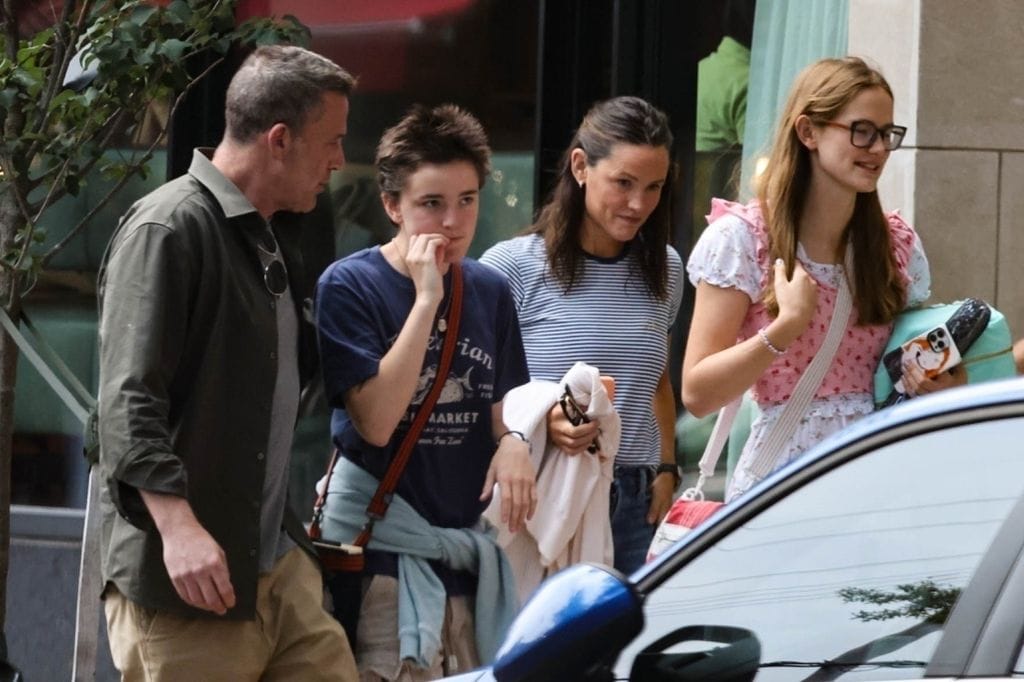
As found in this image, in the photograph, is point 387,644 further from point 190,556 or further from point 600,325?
point 600,325

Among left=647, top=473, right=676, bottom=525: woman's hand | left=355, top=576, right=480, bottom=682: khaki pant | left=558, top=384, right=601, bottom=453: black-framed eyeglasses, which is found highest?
left=558, top=384, right=601, bottom=453: black-framed eyeglasses

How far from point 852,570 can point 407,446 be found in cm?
201

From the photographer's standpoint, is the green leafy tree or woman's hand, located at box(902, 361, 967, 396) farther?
the green leafy tree

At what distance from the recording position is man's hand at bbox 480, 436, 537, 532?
4816 millimetres

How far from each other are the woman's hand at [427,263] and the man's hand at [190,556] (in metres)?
0.83

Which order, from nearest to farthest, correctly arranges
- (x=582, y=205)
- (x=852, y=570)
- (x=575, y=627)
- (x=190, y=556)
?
(x=852, y=570)
(x=575, y=627)
(x=190, y=556)
(x=582, y=205)

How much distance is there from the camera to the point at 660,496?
228 inches

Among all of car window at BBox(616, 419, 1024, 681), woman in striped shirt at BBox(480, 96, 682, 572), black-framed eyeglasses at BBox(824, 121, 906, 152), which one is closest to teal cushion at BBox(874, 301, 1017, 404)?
black-framed eyeglasses at BBox(824, 121, 906, 152)

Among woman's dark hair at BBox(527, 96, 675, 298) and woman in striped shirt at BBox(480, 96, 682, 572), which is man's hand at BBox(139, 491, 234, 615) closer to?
woman in striped shirt at BBox(480, 96, 682, 572)

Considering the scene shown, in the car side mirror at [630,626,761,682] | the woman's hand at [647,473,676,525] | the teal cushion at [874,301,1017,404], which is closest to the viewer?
the car side mirror at [630,626,761,682]

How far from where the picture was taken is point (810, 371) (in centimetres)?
502

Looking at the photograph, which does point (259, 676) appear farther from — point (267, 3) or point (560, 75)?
point (267, 3)

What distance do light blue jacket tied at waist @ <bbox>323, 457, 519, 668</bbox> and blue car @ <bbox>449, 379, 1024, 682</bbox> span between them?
1462 millimetres

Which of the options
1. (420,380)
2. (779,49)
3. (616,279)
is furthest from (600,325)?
(779,49)
